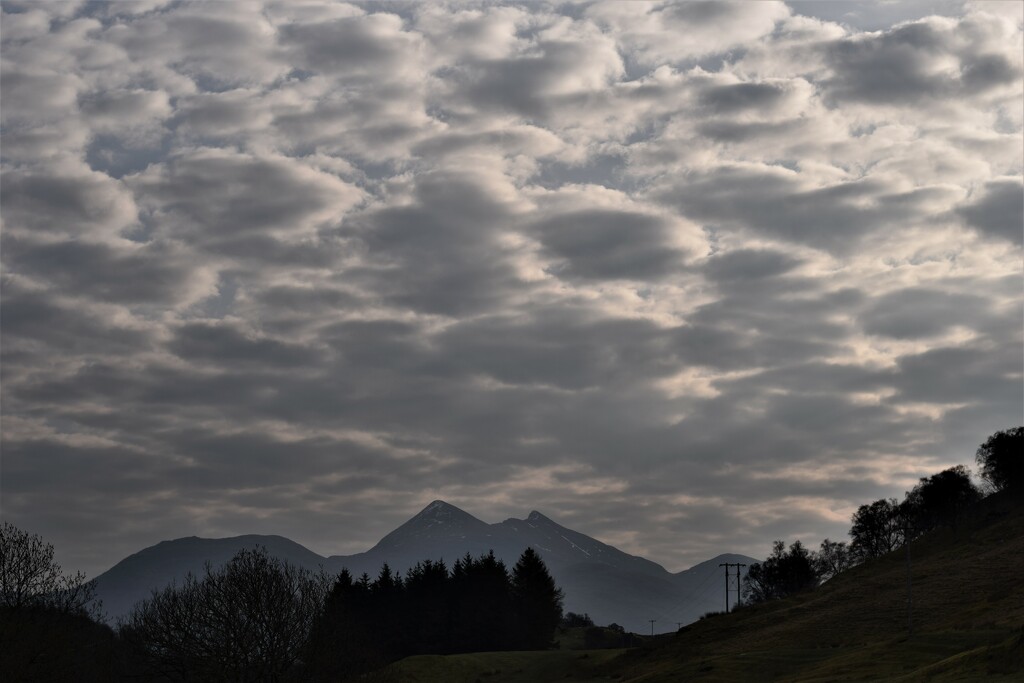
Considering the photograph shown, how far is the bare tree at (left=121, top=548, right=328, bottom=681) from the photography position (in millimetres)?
90938

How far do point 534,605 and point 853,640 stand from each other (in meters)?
79.6

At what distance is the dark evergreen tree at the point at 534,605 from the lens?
604 feet

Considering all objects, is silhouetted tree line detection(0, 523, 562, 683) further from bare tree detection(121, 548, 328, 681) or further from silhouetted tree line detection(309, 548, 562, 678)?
silhouetted tree line detection(309, 548, 562, 678)

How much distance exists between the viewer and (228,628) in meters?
92.6

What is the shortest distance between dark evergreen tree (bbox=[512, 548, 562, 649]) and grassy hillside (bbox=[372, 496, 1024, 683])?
1265 inches

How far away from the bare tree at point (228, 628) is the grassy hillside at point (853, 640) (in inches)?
656

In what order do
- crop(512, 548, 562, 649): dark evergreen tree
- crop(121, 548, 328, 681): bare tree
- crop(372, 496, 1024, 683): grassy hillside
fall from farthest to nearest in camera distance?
crop(512, 548, 562, 649): dark evergreen tree
crop(121, 548, 328, 681): bare tree
crop(372, 496, 1024, 683): grassy hillside

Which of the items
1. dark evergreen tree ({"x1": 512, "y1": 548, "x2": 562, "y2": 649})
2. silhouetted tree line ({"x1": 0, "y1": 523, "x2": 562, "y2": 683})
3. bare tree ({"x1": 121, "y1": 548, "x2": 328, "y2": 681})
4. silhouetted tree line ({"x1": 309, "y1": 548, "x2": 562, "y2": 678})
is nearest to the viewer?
silhouetted tree line ({"x1": 0, "y1": 523, "x2": 562, "y2": 683})

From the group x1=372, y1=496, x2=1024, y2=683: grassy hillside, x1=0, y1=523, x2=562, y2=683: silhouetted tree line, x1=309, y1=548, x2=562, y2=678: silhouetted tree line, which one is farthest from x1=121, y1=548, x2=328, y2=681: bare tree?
x1=309, y1=548, x2=562, y2=678: silhouetted tree line

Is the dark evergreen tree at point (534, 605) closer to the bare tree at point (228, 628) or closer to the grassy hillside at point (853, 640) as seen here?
the grassy hillside at point (853, 640)

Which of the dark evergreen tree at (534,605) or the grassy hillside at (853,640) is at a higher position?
the dark evergreen tree at (534,605)

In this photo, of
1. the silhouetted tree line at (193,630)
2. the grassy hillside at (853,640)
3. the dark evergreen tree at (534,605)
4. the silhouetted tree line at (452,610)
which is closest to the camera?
the silhouetted tree line at (193,630)

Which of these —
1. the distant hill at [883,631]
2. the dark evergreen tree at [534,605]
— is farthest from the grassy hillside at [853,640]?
the dark evergreen tree at [534,605]

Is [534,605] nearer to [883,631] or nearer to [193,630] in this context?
[883,631]
